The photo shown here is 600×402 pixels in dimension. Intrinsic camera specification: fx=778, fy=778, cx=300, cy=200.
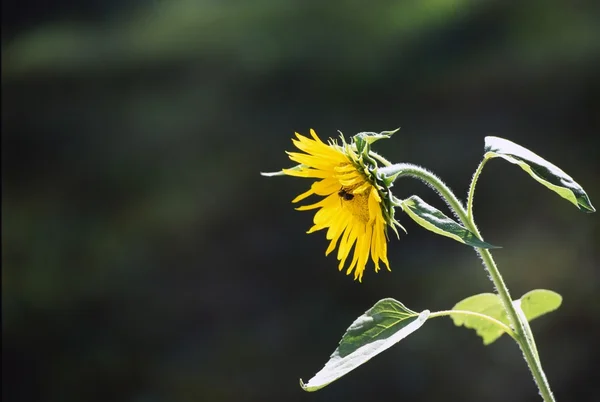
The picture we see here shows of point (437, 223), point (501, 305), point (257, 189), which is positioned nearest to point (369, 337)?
point (437, 223)

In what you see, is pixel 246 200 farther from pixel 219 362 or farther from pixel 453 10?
pixel 453 10

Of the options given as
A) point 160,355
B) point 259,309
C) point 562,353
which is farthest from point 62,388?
point 562,353

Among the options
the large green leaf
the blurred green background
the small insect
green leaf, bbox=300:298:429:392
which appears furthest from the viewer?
the blurred green background

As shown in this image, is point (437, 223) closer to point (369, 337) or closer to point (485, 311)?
point (369, 337)

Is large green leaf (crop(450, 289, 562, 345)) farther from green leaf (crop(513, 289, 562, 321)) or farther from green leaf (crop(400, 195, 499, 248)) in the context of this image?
green leaf (crop(400, 195, 499, 248))

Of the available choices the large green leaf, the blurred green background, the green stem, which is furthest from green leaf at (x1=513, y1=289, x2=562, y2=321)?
the blurred green background
